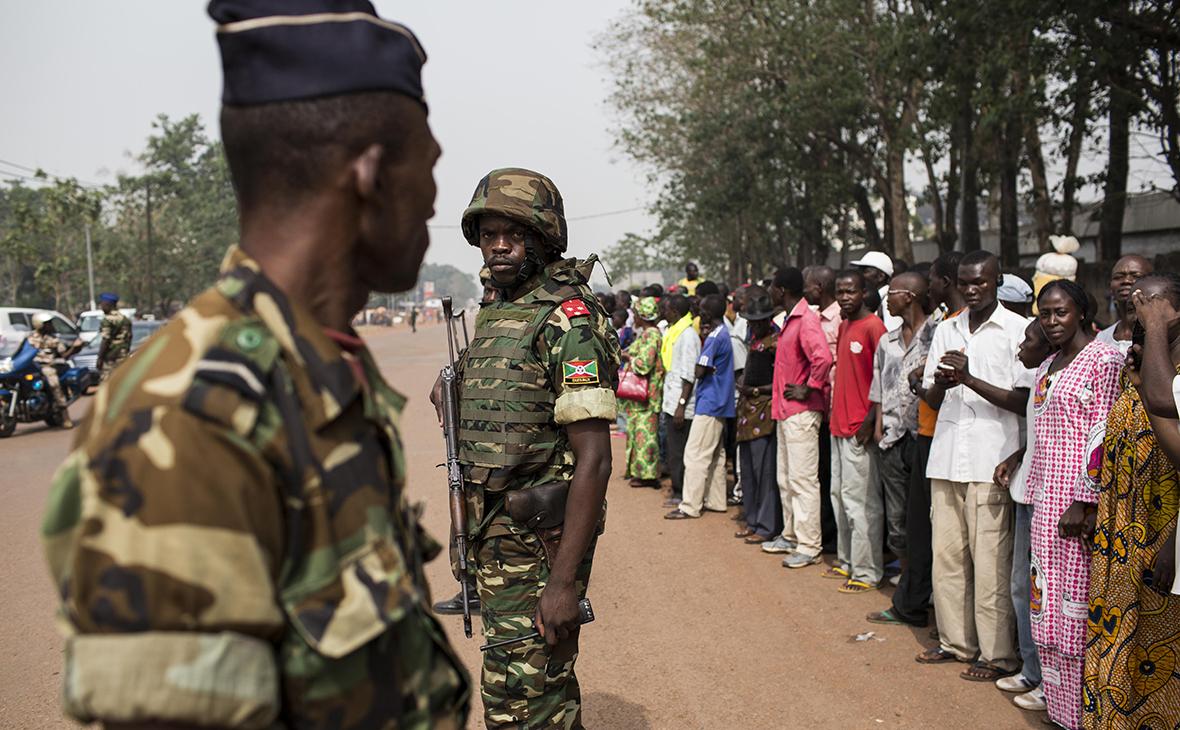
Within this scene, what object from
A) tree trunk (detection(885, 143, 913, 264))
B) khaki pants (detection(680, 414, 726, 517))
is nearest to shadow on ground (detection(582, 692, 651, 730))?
khaki pants (detection(680, 414, 726, 517))

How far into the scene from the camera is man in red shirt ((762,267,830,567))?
6891 millimetres

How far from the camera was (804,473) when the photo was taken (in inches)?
280

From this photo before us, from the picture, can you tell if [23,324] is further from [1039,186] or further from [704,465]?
[1039,186]

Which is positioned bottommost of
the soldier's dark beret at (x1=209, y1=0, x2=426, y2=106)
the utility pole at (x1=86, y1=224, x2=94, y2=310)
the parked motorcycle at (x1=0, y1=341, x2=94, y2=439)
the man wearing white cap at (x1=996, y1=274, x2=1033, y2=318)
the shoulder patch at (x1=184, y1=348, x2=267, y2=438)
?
the parked motorcycle at (x1=0, y1=341, x2=94, y2=439)

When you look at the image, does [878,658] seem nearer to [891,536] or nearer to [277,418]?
[891,536]

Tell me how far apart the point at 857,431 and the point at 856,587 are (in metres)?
1.00

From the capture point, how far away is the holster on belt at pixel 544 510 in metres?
2.94

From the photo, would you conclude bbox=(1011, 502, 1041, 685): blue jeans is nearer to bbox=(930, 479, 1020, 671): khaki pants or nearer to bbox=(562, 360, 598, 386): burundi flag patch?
bbox=(930, 479, 1020, 671): khaki pants

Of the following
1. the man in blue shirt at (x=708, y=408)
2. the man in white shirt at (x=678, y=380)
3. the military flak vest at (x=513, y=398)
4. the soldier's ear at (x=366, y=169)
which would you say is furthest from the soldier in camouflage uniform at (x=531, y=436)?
the man in white shirt at (x=678, y=380)

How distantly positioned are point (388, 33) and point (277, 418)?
555 mm

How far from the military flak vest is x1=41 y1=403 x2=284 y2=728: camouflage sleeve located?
6.04ft

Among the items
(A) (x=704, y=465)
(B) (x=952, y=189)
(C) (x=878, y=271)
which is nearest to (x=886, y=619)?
(A) (x=704, y=465)

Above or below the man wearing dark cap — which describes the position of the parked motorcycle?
below

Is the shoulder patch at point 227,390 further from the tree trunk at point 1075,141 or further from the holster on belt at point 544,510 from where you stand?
the tree trunk at point 1075,141
